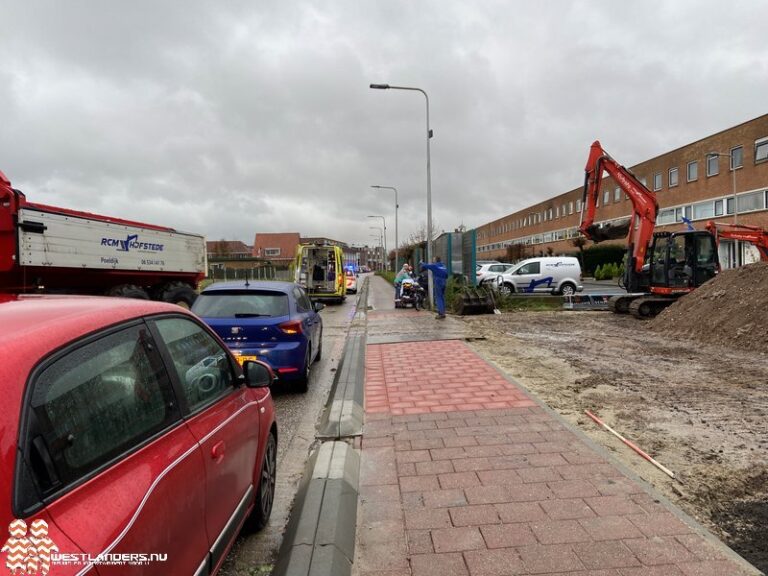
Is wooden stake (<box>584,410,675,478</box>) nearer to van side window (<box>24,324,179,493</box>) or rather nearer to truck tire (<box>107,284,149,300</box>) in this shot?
van side window (<box>24,324,179,493</box>)

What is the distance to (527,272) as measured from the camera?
79.4 feet

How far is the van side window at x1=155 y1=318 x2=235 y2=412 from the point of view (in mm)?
→ 2438

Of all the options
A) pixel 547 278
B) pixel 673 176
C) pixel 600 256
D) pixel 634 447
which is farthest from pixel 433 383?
pixel 673 176

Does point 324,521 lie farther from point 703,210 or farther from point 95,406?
point 703,210

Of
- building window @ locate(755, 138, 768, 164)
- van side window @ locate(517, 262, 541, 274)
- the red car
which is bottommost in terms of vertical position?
the red car

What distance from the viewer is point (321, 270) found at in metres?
25.1

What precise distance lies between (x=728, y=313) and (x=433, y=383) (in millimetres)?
7377

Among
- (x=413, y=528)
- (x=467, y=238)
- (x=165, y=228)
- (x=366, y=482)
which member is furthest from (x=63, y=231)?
(x=467, y=238)

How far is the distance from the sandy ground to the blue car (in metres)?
2.99

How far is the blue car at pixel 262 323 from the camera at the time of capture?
6.75 metres

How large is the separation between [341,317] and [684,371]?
40.7 feet

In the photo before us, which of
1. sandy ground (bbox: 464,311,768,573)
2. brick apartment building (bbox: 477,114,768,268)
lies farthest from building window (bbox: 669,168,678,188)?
sandy ground (bbox: 464,311,768,573)

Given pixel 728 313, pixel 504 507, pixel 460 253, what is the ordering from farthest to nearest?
pixel 460 253 < pixel 728 313 < pixel 504 507

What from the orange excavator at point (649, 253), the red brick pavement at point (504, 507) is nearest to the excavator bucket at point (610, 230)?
the orange excavator at point (649, 253)
